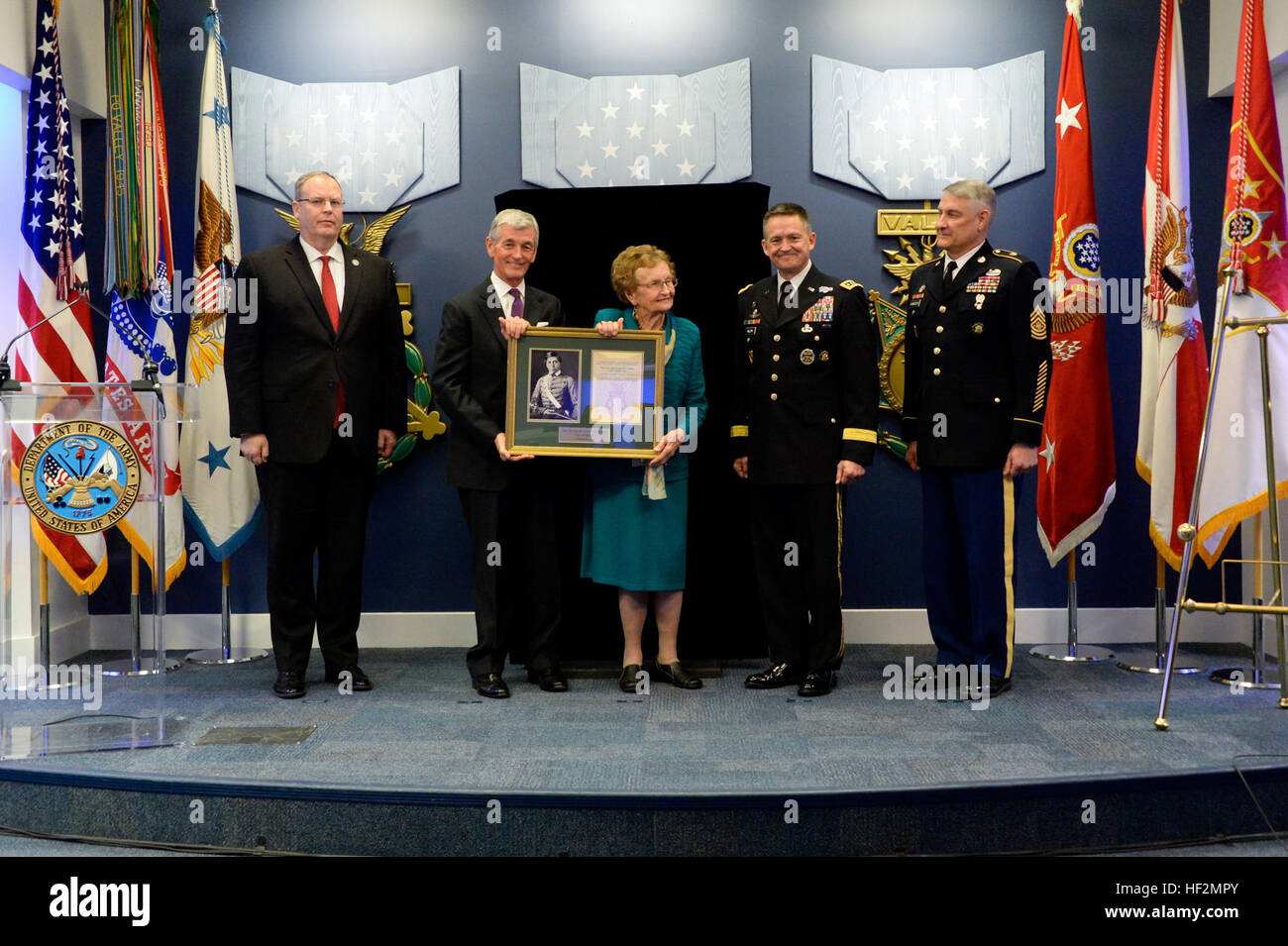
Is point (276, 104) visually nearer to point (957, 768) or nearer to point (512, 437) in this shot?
point (512, 437)

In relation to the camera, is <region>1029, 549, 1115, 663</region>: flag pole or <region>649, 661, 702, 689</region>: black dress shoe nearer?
<region>649, 661, 702, 689</region>: black dress shoe

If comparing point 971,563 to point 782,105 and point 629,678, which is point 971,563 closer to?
point 629,678

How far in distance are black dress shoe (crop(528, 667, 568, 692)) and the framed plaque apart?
81cm

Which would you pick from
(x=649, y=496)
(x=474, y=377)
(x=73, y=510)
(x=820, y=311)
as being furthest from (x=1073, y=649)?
→ (x=73, y=510)

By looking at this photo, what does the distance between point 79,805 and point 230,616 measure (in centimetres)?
214

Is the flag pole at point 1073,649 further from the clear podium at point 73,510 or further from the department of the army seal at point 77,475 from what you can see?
the department of the army seal at point 77,475

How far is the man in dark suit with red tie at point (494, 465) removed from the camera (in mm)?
4215

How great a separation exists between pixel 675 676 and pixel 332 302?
5.97ft

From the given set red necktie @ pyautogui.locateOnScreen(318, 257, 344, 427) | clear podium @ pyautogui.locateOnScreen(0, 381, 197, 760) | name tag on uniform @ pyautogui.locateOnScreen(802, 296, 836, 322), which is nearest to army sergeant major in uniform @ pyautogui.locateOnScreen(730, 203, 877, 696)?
name tag on uniform @ pyautogui.locateOnScreen(802, 296, 836, 322)

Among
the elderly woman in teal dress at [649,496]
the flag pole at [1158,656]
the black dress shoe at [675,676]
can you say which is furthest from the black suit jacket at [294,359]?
the flag pole at [1158,656]

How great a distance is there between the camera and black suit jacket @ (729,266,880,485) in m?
4.17

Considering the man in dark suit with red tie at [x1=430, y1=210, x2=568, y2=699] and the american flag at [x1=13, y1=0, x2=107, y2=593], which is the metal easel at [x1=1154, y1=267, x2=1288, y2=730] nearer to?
the man in dark suit with red tie at [x1=430, y1=210, x2=568, y2=699]

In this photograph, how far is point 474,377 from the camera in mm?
4297
